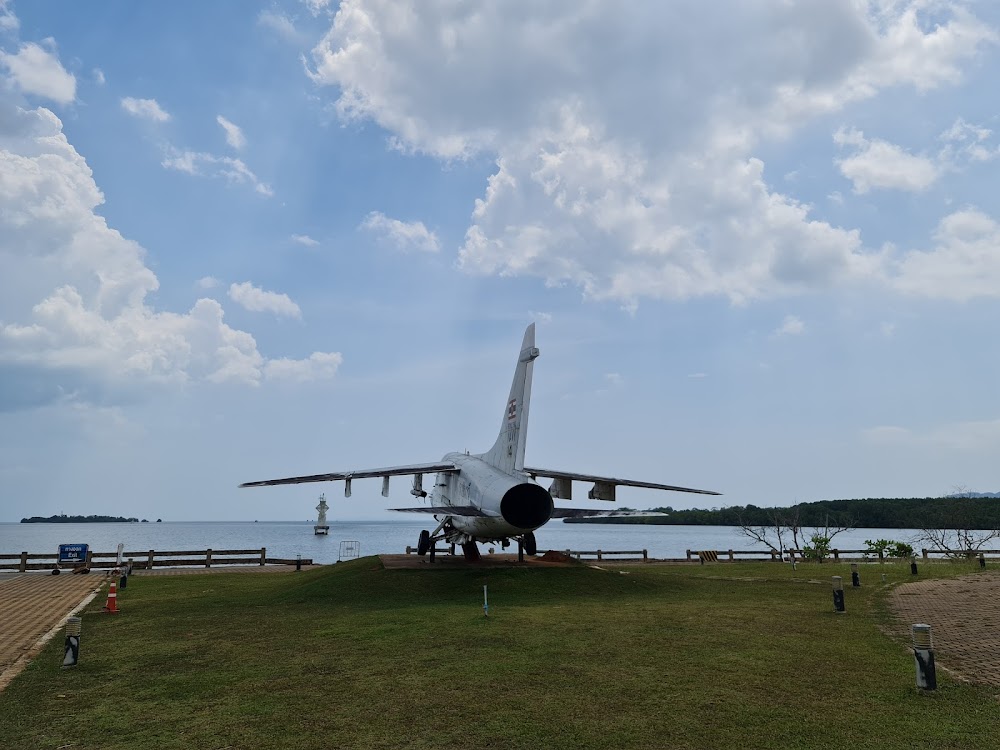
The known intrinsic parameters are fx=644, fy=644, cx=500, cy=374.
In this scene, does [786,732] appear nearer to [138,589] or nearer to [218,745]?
[218,745]

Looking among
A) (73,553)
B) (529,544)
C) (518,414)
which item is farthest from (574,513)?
(73,553)

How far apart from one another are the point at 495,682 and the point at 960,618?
40.6 ft

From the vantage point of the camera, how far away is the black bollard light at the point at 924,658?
28.7 ft

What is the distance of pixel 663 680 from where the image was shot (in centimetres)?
951

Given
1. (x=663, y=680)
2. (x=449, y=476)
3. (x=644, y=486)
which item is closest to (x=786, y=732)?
(x=663, y=680)

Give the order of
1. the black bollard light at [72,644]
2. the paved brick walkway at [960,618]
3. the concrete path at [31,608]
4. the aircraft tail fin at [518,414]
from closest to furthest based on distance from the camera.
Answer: the paved brick walkway at [960,618], the black bollard light at [72,644], the concrete path at [31,608], the aircraft tail fin at [518,414]

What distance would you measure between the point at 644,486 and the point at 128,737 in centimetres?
2228

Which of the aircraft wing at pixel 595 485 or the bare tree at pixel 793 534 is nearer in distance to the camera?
the aircraft wing at pixel 595 485

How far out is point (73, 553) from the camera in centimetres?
3297

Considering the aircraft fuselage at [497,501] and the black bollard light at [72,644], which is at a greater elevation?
the aircraft fuselage at [497,501]

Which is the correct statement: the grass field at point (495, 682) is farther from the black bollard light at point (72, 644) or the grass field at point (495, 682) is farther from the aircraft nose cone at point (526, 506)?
the aircraft nose cone at point (526, 506)

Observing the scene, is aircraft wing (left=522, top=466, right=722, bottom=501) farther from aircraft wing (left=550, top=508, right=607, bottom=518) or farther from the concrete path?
the concrete path

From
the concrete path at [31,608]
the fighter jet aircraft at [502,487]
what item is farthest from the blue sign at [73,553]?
the fighter jet aircraft at [502,487]

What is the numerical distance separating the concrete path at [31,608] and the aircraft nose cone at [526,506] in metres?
12.2
